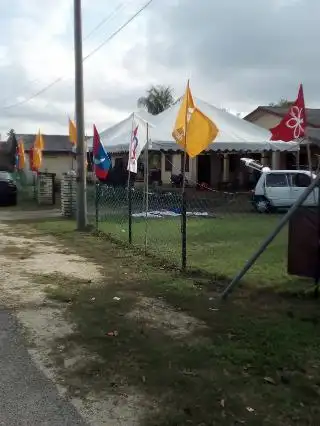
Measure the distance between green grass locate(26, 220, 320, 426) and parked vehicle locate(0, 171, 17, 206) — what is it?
14907 mm

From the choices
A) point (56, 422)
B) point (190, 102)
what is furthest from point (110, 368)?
point (190, 102)

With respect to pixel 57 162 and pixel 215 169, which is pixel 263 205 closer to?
pixel 215 169

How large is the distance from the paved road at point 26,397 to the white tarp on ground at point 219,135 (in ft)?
54.1

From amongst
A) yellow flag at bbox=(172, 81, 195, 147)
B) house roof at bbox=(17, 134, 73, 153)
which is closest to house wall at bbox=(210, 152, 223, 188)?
house roof at bbox=(17, 134, 73, 153)

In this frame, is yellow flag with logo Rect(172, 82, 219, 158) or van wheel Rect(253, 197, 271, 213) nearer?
yellow flag with logo Rect(172, 82, 219, 158)

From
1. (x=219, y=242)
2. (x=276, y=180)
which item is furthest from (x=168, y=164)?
(x=219, y=242)

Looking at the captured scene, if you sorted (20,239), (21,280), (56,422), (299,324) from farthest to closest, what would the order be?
(20,239) < (21,280) < (299,324) < (56,422)

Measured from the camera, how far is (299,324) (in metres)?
5.65

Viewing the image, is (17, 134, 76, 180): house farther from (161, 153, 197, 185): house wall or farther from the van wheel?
the van wheel

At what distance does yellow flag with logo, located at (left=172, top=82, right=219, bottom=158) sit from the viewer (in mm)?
8781

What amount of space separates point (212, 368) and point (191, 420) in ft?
3.01

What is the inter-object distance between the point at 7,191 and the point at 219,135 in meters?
8.85

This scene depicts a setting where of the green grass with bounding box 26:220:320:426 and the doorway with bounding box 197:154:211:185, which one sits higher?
the doorway with bounding box 197:154:211:185

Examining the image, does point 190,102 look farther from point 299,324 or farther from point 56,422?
point 56,422
